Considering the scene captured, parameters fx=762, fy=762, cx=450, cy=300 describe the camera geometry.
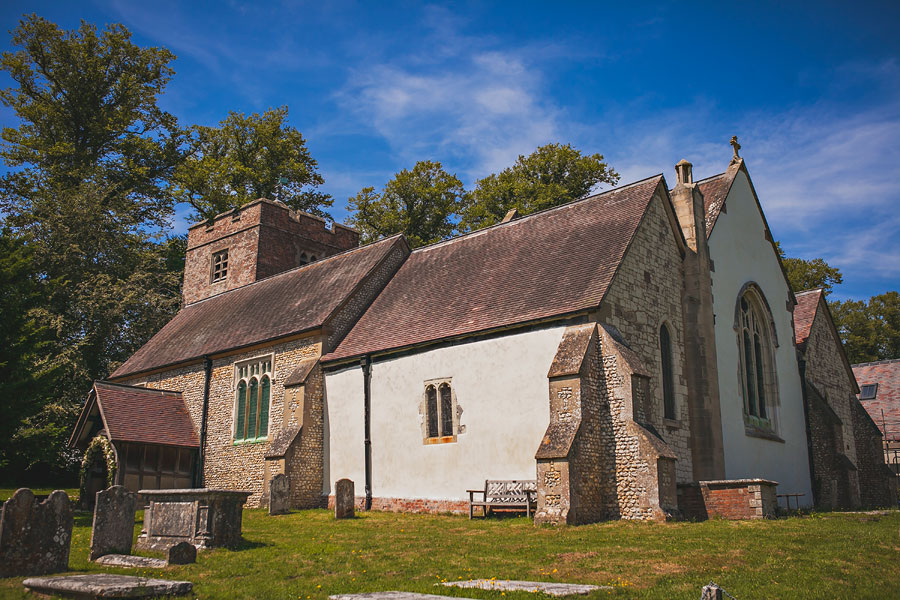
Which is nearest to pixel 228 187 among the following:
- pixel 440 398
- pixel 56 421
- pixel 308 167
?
pixel 308 167

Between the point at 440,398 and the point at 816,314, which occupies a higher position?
the point at 816,314

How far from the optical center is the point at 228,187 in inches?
1901

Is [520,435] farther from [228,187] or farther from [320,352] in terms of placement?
[228,187]

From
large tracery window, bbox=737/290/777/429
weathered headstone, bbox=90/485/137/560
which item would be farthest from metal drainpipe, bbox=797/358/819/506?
weathered headstone, bbox=90/485/137/560

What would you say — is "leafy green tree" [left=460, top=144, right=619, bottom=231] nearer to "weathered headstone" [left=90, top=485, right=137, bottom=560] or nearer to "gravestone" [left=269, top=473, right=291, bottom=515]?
"gravestone" [left=269, top=473, right=291, bottom=515]

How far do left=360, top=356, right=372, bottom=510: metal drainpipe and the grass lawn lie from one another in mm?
5582

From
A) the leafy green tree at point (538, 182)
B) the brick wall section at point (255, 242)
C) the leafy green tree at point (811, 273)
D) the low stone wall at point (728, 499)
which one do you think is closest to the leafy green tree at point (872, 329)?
the leafy green tree at point (811, 273)

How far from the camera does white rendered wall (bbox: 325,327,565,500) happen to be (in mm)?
19047

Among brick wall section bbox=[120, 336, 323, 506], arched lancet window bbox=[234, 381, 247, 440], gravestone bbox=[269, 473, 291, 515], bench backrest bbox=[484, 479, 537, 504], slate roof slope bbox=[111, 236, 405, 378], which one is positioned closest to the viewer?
bench backrest bbox=[484, 479, 537, 504]

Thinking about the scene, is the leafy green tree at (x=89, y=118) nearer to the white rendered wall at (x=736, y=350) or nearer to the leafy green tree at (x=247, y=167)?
the leafy green tree at (x=247, y=167)

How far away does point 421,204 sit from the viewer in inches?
1868

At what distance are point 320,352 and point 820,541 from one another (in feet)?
53.4

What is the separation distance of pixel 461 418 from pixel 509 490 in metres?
2.63

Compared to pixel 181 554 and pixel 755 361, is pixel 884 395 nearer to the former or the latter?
pixel 755 361
